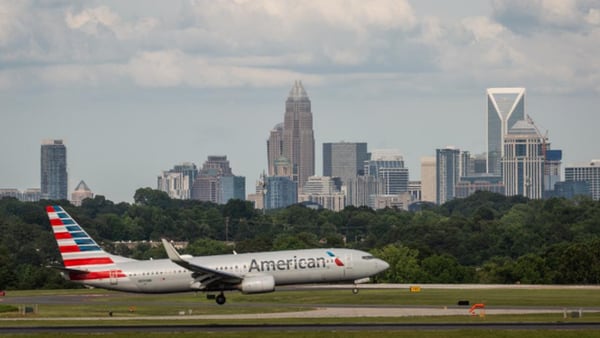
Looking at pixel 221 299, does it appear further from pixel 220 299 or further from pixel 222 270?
pixel 222 270

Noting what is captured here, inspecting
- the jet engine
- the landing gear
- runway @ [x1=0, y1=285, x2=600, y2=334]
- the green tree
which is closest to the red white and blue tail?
runway @ [x1=0, y1=285, x2=600, y2=334]

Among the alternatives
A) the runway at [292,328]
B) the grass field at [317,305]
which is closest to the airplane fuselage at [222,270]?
the grass field at [317,305]

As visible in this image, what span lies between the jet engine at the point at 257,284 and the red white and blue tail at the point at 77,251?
999cm

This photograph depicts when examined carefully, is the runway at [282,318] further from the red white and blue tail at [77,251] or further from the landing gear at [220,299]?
the red white and blue tail at [77,251]

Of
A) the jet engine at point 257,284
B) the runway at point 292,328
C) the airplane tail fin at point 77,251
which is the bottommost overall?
the runway at point 292,328

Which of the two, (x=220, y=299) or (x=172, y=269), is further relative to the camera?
(x=172, y=269)

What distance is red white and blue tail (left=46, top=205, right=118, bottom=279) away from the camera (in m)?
112

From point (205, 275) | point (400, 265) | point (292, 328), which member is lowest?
point (292, 328)

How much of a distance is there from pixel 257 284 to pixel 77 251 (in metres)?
13.5

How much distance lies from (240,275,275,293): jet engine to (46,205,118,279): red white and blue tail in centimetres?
999

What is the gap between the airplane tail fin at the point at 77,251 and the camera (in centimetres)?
11162

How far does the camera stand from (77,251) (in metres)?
112

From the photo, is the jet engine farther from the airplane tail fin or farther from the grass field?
the airplane tail fin

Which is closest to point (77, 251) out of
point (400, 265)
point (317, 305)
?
point (317, 305)
